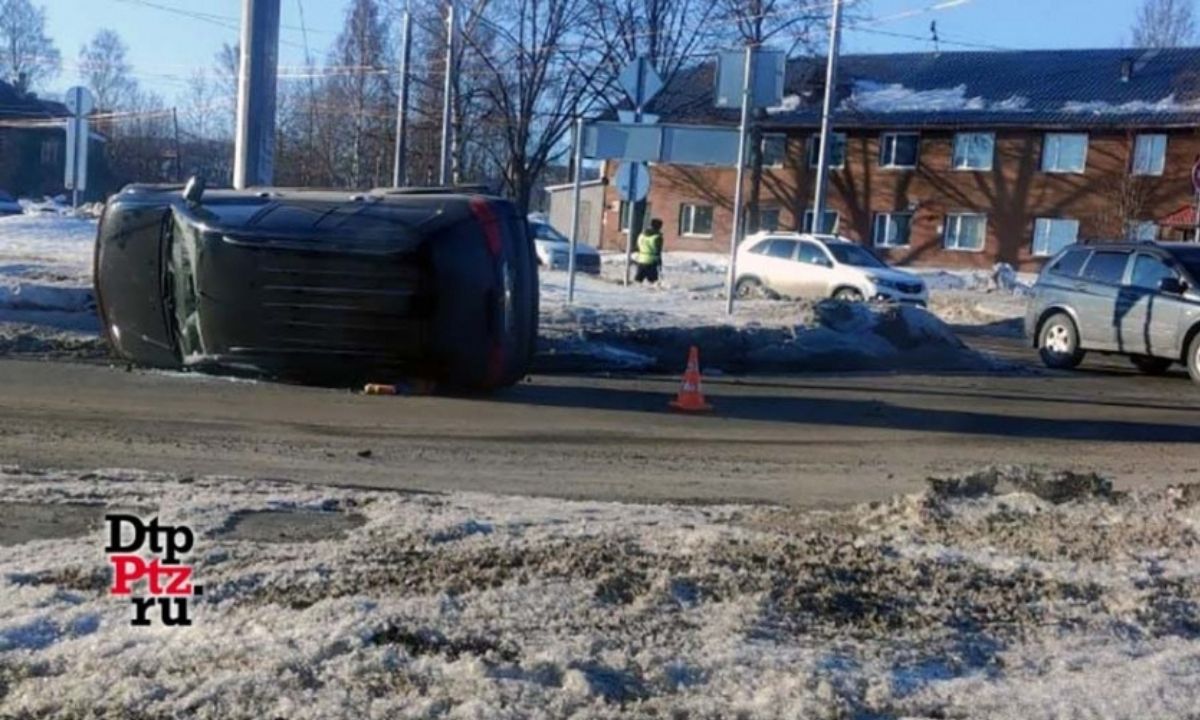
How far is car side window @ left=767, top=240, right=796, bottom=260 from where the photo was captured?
28.4 metres

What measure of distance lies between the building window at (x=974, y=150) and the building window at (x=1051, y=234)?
2.96 m

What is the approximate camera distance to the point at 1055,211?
4988cm

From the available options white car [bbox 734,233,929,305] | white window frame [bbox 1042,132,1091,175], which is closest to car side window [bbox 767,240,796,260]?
white car [bbox 734,233,929,305]

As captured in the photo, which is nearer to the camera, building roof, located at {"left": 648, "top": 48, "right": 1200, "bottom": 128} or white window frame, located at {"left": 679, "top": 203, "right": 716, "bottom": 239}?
building roof, located at {"left": 648, "top": 48, "right": 1200, "bottom": 128}

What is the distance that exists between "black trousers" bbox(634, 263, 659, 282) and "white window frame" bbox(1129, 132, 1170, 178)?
24.5 meters

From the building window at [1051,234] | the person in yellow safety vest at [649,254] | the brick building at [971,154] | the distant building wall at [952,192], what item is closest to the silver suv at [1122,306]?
the person in yellow safety vest at [649,254]

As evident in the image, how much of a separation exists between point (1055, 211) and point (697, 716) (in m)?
49.2

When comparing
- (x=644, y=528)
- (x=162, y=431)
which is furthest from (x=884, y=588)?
(x=162, y=431)

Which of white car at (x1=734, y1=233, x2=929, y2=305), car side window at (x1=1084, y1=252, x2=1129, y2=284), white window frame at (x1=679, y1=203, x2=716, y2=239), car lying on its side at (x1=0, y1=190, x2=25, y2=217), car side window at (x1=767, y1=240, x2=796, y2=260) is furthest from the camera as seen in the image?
white window frame at (x1=679, y1=203, x2=716, y2=239)

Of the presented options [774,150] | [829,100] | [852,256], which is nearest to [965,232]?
[774,150]

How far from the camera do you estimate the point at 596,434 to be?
34.7 ft

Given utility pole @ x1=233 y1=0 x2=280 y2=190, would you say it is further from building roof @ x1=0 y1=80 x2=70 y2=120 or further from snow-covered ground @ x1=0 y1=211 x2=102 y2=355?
building roof @ x1=0 y1=80 x2=70 y2=120

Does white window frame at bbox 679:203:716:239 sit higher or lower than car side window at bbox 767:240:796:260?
higher

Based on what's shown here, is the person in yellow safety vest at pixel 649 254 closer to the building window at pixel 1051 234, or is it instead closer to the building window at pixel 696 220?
the building window at pixel 1051 234
